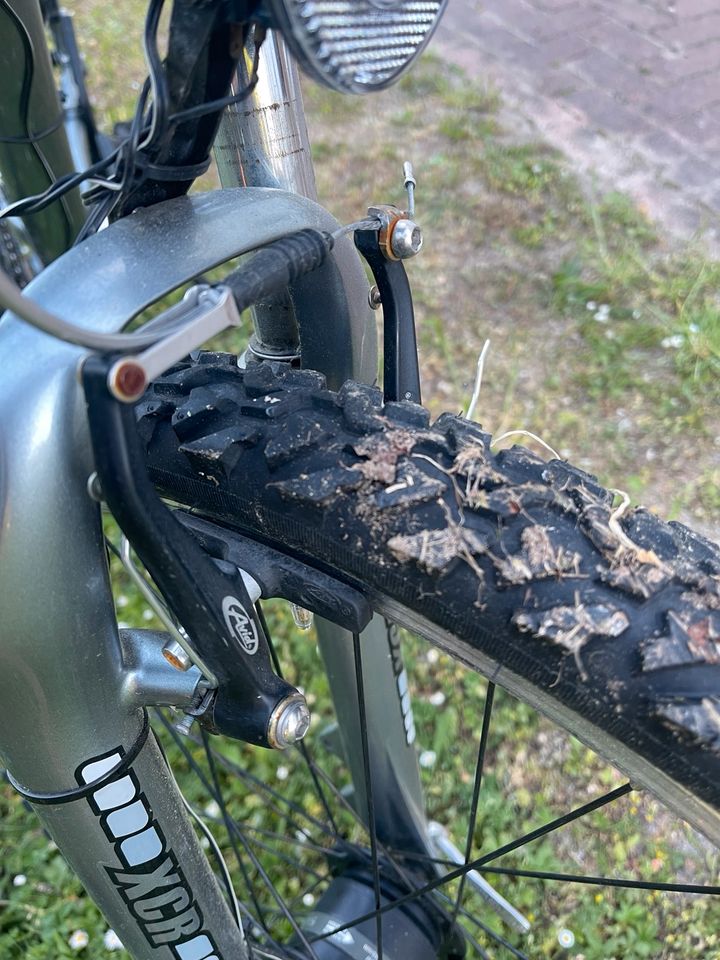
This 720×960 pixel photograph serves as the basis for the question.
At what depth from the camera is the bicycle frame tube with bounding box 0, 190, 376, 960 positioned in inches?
16.7

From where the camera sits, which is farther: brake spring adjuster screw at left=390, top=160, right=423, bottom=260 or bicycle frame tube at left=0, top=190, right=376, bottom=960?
brake spring adjuster screw at left=390, top=160, right=423, bottom=260

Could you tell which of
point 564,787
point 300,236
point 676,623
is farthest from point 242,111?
point 564,787

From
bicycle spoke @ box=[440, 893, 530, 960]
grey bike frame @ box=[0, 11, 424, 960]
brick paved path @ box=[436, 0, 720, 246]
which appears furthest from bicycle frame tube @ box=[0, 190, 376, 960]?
brick paved path @ box=[436, 0, 720, 246]

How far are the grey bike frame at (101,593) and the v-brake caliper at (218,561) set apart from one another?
31 millimetres

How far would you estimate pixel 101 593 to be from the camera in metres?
0.47

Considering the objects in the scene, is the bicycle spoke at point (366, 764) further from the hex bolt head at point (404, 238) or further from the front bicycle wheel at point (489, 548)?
the hex bolt head at point (404, 238)

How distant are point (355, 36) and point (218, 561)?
28 centimetres

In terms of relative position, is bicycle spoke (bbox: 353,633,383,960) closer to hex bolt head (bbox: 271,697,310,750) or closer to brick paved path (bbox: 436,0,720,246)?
hex bolt head (bbox: 271,697,310,750)

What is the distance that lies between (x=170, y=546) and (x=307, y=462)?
0.10 meters

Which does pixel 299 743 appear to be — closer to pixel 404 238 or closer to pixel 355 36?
pixel 404 238

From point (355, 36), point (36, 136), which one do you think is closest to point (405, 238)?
point (355, 36)

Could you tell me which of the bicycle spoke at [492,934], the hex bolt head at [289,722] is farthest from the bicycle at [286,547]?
the bicycle spoke at [492,934]

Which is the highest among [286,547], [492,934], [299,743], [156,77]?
[156,77]

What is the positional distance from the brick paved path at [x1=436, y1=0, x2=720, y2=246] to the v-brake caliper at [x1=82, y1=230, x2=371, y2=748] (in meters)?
1.66
